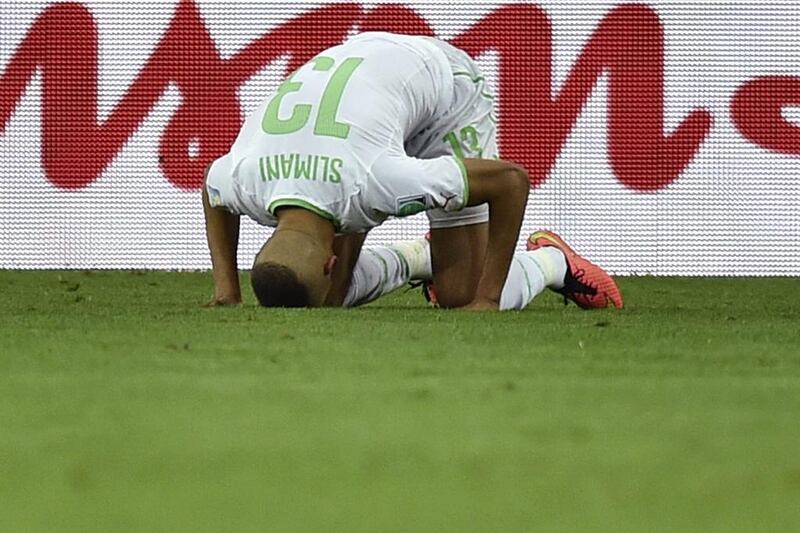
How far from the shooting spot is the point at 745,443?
1.95 metres

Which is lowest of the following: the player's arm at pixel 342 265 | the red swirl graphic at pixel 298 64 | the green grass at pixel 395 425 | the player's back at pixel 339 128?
the red swirl graphic at pixel 298 64

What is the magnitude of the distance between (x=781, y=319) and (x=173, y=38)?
3.72 metres

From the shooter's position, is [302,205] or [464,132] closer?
[302,205]

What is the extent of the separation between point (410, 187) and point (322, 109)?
318 millimetres

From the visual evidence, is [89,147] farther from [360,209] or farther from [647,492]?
[647,492]

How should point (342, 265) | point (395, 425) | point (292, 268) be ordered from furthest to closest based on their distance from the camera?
1. point (342, 265)
2. point (292, 268)
3. point (395, 425)

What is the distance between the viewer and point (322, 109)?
416cm

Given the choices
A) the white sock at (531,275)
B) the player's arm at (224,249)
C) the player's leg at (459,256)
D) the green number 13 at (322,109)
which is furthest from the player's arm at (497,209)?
the player's arm at (224,249)

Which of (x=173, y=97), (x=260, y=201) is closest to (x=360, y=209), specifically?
(x=260, y=201)

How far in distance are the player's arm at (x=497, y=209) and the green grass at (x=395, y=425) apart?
1.37 ft

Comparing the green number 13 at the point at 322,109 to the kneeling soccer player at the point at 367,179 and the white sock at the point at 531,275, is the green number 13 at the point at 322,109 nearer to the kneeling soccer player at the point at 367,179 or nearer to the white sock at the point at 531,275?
the kneeling soccer player at the point at 367,179

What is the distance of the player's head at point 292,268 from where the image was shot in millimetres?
3920

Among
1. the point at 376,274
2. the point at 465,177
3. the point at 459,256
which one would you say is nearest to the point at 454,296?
the point at 459,256

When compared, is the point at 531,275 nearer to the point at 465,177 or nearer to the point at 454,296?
the point at 454,296
